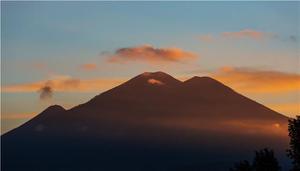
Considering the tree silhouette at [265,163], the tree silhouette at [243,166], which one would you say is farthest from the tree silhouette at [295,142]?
the tree silhouette at [243,166]

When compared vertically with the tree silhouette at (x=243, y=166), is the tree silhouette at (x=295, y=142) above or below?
above

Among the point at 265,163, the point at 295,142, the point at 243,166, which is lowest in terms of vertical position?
the point at 243,166

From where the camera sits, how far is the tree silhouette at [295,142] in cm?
3128

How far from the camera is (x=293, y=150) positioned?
31766 millimetres

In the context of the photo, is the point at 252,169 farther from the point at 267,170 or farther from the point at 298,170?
the point at 298,170

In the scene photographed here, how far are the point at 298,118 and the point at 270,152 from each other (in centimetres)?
213

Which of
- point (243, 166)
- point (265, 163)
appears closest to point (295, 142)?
point (265, 163)

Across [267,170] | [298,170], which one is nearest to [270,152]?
[267,170]

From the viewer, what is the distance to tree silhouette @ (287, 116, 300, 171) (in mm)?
31281

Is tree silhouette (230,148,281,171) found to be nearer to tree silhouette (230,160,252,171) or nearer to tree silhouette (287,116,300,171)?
tree silhouette (230,160,252,171)

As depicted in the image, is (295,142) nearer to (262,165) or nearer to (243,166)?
(262,165)

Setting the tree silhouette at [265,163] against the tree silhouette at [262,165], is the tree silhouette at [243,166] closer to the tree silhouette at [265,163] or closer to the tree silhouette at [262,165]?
the tree silhouette at [262,165]

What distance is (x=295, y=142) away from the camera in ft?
104

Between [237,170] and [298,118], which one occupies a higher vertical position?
[298,118]
